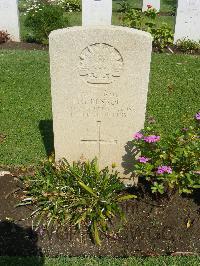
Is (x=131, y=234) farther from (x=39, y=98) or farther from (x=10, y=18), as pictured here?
(x=10, y=18)

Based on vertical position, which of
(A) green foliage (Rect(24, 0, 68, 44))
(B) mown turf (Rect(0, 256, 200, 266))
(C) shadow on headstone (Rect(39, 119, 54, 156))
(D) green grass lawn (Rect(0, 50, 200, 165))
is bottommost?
(B) mown turf (Rect(0, 256, 200, 266))

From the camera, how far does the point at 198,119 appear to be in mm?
4258

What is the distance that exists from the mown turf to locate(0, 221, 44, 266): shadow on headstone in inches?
2.1

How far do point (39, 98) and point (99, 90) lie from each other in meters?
3.48

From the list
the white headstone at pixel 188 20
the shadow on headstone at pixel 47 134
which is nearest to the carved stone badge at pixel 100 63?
the shadow on headstone at pixel 47 134

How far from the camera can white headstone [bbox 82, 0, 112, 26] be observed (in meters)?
11.4

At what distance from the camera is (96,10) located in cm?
1150

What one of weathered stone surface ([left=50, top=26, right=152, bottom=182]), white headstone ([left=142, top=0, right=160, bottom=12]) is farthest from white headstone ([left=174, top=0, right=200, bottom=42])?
weathered stone surface ([left=50, top=26, right=152, bottom=182])

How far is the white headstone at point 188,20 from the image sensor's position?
10.6 metres

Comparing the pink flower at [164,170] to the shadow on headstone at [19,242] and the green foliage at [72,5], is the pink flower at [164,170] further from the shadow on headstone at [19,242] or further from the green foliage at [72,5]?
the green foliage at [72,5]

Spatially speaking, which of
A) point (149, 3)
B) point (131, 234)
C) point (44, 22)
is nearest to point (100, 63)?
point (131, 234)

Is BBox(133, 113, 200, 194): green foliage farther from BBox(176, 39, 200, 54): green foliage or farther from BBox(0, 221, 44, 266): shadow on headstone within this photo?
BBox(176, 39, 200, 54): green foliage

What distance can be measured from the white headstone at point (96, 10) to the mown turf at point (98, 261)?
910cm

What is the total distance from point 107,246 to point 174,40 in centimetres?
831
